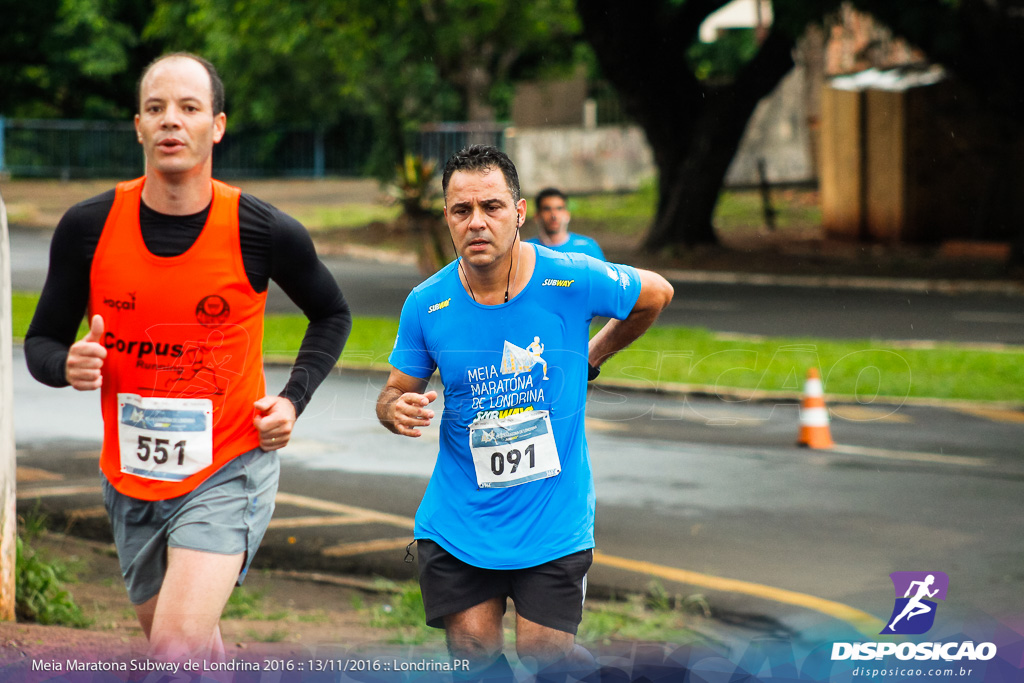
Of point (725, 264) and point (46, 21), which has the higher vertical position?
point (46, 21)

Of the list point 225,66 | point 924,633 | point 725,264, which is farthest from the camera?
point 225,66

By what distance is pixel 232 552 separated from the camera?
369 cm

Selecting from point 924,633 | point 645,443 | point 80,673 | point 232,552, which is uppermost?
point 232,552

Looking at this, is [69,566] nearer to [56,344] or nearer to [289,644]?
[289,644]

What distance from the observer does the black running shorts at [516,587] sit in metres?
3.61

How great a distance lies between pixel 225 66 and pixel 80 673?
32.2m

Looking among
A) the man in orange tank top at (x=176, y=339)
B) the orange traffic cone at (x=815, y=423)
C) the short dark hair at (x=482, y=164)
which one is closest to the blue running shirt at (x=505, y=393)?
the short dark hair at (x=482, y=164)

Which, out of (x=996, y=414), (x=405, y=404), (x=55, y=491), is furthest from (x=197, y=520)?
(x=996, y=414)

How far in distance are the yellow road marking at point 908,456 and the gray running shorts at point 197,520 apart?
6.69 metres

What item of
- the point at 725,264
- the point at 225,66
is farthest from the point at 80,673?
the point at 225,66

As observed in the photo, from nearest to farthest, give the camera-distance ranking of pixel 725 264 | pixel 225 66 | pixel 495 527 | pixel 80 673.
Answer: pixel 495 527
pixel 80 673
pixel 725 264
pixel 225 66

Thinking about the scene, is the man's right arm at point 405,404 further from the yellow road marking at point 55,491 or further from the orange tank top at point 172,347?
the yellow road marking at point 55,491

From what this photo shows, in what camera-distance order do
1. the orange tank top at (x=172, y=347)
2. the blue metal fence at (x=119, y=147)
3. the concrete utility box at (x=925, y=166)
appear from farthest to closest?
the blue metal fence at (x=119, y=147) < the concrete utility box at (x=925, y=166) < the orange tank top at (x=172, y=347)

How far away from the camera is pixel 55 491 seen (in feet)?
27.4
